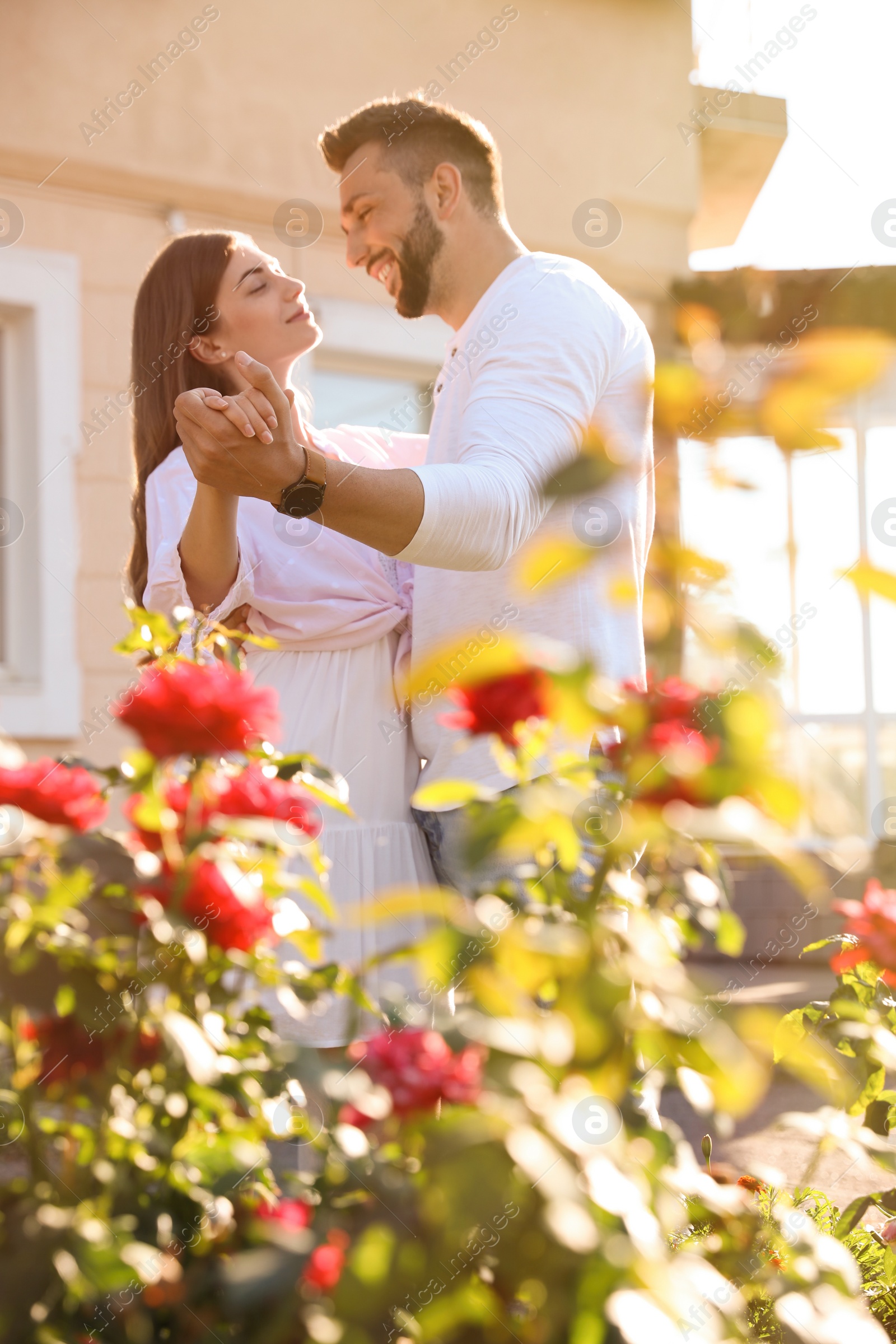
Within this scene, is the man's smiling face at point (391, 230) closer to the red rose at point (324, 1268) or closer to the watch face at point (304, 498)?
the watch face at point (304, 498)

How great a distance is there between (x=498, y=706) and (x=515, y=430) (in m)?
0.74

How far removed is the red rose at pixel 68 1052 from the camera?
0.84m

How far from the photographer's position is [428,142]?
2.19 metres

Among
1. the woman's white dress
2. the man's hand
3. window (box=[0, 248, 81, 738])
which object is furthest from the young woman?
window (box=[0, 248, 81, 738])

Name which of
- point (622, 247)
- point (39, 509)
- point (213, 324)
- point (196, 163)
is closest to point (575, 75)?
point (622, 247)

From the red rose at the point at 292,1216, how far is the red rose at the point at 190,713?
292 mm

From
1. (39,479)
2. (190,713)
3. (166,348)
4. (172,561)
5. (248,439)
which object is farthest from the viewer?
(39,479)

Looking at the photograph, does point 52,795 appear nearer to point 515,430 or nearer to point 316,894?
point 316,894

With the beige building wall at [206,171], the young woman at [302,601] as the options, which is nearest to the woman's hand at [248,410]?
the young woman at [302,601]

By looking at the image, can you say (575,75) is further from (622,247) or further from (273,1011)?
(273,1011)

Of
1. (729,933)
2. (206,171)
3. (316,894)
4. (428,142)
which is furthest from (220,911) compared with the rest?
(206,171)

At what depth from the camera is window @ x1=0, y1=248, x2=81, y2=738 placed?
4.41 meters

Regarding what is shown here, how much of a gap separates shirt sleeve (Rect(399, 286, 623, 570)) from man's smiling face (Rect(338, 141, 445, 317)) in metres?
0.44

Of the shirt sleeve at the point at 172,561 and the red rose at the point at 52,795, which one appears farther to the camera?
the shirt sleeve at the point at 172,561
